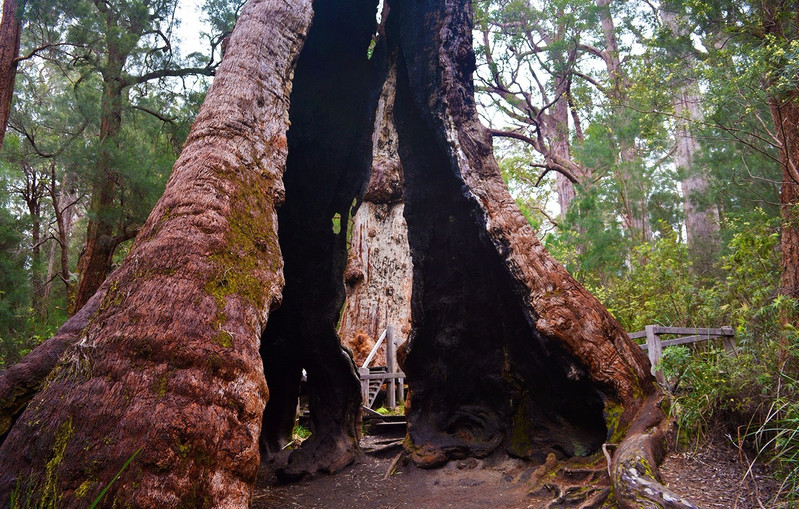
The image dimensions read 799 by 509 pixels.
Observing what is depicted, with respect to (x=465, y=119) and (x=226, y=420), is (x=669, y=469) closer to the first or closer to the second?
(x=226, y=420)

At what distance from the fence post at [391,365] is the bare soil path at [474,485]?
10.5 ft

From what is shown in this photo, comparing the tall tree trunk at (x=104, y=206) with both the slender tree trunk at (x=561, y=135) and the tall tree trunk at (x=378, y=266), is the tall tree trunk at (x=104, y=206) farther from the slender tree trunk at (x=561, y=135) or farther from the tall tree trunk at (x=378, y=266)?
the slender tree trunk at (x=561, y=135)

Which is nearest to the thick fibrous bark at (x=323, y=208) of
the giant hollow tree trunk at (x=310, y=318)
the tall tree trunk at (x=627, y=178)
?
the giant hollow tree trunk at (x=310, y=318)

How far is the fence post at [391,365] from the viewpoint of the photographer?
913 cm

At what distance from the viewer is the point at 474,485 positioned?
176 inches

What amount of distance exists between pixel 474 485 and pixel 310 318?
252 cm

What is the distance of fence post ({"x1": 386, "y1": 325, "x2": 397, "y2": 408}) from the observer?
9.13 meters

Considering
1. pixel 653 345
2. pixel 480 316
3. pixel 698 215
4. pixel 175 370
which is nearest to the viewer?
pixel 175 370

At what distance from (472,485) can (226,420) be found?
3.04 metres

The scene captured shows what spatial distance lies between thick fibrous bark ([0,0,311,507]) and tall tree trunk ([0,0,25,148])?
628 cm

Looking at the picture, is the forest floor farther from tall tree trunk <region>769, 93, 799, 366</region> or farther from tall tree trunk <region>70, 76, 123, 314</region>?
tall tree trunk <region>70, 76, 123, 314</region>

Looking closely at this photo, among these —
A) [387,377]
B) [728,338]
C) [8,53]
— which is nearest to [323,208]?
[387,377]

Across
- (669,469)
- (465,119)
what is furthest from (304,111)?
(669,469)

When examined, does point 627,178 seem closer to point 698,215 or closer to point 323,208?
point 698,215
